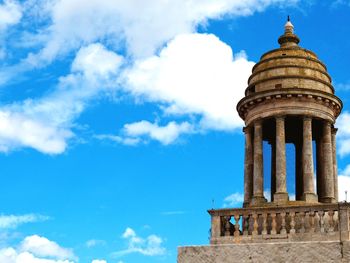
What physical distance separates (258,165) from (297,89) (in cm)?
268

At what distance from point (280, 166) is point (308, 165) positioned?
0.84 m

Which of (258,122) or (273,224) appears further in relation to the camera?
(258,122)

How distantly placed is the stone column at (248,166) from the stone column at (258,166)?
1.94ft

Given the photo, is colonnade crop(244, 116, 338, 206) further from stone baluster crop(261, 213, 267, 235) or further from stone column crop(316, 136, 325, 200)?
stone baluster crop(261, 213, 267, 235)

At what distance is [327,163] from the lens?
19.9m

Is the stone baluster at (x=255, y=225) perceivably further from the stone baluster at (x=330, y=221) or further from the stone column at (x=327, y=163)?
the stone column at (x=327, y=163)

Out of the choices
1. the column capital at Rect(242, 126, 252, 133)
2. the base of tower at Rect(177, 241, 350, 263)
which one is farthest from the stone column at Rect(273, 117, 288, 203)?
the base of tower at Rect(177, 241, 350, 263)

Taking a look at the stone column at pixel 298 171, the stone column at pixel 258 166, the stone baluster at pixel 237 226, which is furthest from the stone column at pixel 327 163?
the stone baluster at pixel 237 226

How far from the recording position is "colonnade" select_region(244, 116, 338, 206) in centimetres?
1886

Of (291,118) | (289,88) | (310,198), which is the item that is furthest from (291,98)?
(310,198)

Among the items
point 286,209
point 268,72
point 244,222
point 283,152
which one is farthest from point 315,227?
point 268,72

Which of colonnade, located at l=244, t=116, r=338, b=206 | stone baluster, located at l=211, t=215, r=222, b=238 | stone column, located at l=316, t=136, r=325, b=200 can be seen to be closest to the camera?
stone baluster, located at l=211, t=215, r=222, b=238

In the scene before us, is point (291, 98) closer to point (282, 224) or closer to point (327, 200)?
point (327, 200)

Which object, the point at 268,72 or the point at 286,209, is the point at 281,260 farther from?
the point at 268,72
